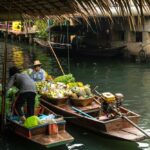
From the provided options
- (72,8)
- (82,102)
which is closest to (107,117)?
(82,102)

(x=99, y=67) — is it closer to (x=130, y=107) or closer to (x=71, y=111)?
(x=130, y=107)

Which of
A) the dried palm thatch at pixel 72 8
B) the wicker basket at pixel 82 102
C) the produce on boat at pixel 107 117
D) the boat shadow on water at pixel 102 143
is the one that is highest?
the dried palm thatch at pixel 72 8

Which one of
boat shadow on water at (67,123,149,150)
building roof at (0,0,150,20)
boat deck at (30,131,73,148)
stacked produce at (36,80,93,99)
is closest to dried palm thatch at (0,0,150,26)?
building roof at (0,0,150,20)

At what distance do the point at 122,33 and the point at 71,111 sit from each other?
21.8m

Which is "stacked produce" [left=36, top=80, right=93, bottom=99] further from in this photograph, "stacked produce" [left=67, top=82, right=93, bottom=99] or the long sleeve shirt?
the long sleeve shirt

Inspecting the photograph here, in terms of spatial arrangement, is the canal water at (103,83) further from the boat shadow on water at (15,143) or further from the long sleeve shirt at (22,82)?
the long sleeve shirt at (22,82)

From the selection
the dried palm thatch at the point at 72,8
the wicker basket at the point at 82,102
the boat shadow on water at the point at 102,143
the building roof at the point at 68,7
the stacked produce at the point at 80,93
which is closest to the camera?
the dried palm thatch at the point at 72,8

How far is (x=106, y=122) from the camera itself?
10.3m

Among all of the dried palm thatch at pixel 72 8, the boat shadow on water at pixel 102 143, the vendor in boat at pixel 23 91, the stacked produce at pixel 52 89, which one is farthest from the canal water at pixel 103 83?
the dried palm thatch at pixel 72 8

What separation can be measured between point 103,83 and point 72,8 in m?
10.0

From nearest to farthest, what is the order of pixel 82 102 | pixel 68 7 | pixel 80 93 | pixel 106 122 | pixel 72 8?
pixel 106 122
pixel 72 8
pixel 68 7
pixel 82 102
pixel 80 93

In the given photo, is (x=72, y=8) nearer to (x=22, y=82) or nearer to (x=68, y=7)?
(x=68, y=7)

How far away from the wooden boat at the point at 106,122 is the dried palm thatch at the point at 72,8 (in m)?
2.55

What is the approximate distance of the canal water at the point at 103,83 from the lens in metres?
10.5
